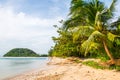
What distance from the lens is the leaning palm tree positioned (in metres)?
14.9

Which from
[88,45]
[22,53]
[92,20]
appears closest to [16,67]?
[92,20]

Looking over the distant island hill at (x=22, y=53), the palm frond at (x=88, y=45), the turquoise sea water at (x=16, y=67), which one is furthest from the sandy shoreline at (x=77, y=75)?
the distant island hill at (x=22, y=53)

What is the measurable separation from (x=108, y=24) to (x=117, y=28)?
0.69m

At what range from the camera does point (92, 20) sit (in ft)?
51.3

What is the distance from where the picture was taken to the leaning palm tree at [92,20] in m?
14.9

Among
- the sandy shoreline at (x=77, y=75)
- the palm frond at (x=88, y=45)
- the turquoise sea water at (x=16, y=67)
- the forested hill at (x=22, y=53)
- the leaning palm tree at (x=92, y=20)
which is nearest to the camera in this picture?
the sandy shoreline at (x=77, y=75)

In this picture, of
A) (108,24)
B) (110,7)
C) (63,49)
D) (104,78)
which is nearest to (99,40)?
(108,24)

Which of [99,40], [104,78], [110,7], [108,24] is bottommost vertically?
[104,78]

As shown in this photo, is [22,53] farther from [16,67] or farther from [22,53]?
[16,67]

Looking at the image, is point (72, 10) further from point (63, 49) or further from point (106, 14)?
point (63, 49)

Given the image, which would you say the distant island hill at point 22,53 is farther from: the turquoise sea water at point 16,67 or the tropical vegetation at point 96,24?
the tropical vegetation at point 96,24

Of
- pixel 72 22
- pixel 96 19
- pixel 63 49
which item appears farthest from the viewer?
pixel 63 49

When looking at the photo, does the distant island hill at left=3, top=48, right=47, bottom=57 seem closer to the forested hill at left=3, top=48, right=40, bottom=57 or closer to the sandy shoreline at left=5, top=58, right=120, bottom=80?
the forested hill at left=3, top=48, right=40, bottom=57

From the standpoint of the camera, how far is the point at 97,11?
1570 centimetres
